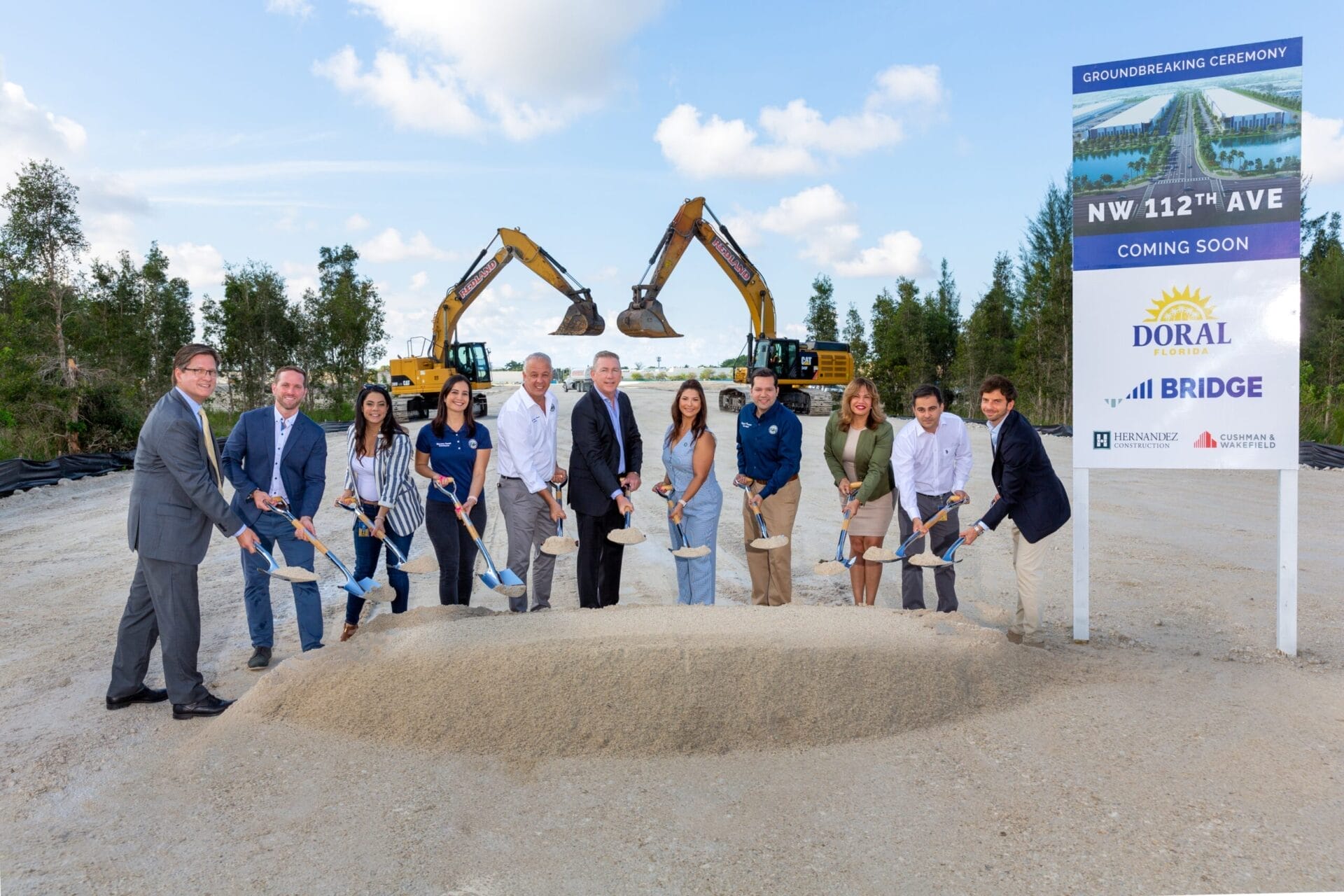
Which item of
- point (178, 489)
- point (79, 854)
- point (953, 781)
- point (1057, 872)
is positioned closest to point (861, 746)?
point (953, 781)

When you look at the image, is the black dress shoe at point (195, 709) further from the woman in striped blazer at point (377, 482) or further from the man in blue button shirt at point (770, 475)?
the man in blue button shirt at point (770, 475)

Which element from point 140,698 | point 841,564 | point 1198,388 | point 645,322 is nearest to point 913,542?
point 841,564

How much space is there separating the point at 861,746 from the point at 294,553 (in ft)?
10.2

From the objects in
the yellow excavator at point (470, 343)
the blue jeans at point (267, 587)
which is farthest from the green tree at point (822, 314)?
the blue jeans at point (267, 587)

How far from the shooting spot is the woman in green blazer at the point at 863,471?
5145 millimetres

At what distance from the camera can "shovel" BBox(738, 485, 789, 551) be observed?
5176mm

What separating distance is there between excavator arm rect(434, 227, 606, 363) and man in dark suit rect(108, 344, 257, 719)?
15.2m

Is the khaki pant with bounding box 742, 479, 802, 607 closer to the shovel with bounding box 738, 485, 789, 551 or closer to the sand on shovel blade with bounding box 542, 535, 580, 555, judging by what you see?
the shovel with bounding box 738, 485, 789, 551

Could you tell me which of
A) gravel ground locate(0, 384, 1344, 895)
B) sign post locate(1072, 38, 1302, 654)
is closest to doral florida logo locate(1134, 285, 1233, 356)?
sign post locate(1072, 38, 1302, 654)

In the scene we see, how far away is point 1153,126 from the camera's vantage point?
4.80 metres

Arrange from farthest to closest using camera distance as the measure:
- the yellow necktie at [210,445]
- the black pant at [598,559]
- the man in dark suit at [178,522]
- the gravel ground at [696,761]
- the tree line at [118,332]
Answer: the tree line at [118,332]
the black pant at [598,559]
the yellow necktie at [210,445]
the man in dark suit at [178,522]
the gravel ground at [696,761]

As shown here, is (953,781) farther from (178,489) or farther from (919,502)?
(178,489)

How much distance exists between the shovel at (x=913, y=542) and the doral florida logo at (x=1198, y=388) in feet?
3.43

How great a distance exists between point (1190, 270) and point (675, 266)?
15.7 meters
